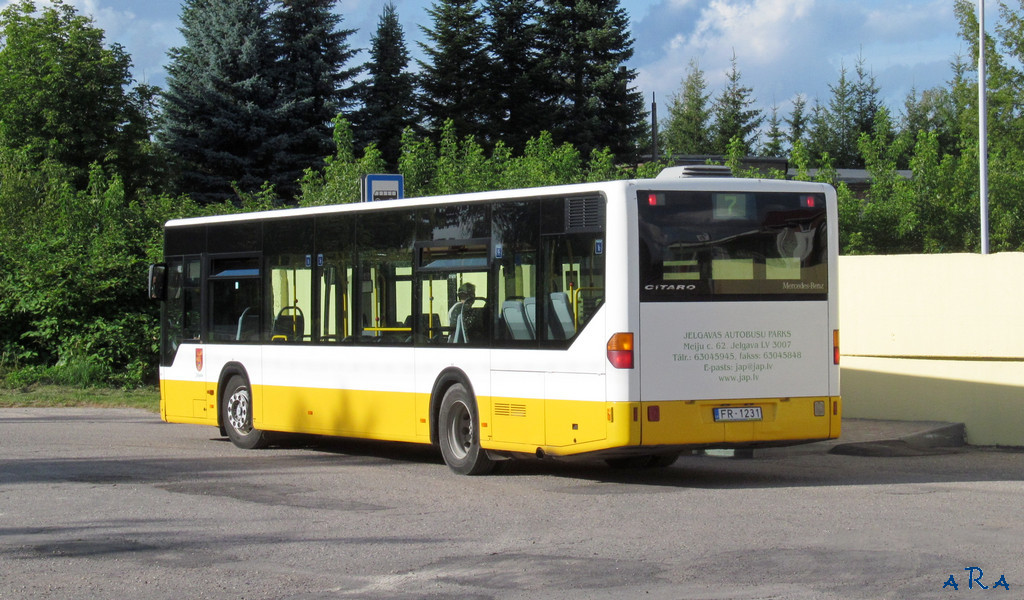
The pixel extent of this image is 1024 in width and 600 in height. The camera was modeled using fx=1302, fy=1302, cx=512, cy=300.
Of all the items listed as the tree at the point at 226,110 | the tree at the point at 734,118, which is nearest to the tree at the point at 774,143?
the tree at the point at 734,118

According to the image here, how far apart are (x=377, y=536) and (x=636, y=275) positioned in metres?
3.42

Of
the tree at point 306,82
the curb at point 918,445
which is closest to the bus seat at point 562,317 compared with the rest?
the curb at point 918,445

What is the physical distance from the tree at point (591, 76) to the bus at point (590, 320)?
40.7m

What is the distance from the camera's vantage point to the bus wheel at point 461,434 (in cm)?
1238

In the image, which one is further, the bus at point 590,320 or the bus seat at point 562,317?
the bus seat at point 562,317

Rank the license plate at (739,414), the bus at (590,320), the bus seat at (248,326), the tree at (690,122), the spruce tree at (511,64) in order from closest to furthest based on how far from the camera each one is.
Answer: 1. the bus at (590,320)
2. the license plate at (739,414)
3. the bus seat at (248,326)
4. the spruce tree at (511,64)
5. the tree at (690,122)

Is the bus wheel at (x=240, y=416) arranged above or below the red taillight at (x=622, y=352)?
below

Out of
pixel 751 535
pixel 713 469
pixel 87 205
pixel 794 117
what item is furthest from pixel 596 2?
pixel 751 535

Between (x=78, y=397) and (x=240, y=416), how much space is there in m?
9.36

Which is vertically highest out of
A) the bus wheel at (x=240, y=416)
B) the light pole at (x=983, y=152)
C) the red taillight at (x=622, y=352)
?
the light pole at (x=983, y=152)

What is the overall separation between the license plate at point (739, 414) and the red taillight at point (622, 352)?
39.6 inches

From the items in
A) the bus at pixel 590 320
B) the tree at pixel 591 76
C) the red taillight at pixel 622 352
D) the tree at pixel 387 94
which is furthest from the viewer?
the tree at pixel 591 76

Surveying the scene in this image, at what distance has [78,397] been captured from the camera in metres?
24.0

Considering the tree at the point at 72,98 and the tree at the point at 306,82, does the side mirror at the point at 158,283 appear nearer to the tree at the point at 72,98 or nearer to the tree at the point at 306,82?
the tree at the point at 306,82
